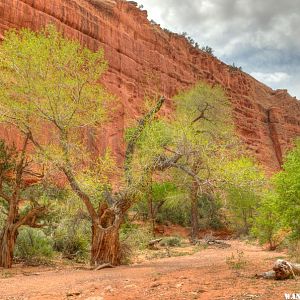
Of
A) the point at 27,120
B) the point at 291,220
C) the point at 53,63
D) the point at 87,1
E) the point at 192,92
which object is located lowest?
the point at 291,220

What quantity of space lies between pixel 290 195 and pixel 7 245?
380 inches

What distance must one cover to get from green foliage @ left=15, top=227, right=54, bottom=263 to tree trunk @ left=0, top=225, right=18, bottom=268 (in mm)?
1751

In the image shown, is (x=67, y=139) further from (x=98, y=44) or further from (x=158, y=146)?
(x=98, y=44)

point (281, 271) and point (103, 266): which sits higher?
point (281, 271)

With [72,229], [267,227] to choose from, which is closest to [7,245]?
[72,229]

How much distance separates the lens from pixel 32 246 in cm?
1658

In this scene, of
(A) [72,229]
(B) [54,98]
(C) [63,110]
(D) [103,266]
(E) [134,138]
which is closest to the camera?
(D) [103,266]

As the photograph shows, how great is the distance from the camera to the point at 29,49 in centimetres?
1373

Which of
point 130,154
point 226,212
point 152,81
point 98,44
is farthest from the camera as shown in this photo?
point 152,81

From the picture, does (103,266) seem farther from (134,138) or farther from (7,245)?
(134,138)

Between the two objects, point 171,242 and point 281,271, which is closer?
point 281,271

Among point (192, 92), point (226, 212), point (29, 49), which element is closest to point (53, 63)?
point (29, 49)

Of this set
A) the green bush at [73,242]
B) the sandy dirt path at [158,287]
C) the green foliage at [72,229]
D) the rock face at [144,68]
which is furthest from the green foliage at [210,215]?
the sandy dirt path at [158,287]

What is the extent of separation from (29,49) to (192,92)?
24.4 metres
